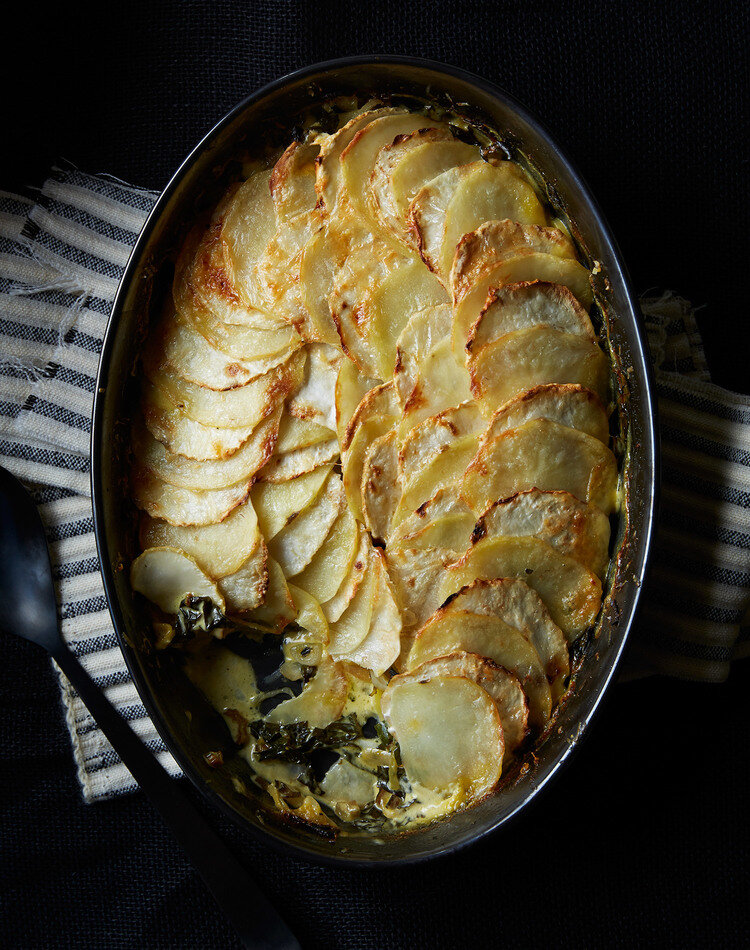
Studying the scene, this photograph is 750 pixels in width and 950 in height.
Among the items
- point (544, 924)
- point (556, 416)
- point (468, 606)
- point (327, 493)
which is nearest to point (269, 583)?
point (327, 493)

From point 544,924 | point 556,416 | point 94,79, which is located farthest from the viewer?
point 94,79

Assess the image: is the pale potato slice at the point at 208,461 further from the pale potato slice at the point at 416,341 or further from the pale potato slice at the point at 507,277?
the pale potato slice at the point at 507,277

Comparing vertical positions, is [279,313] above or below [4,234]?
below

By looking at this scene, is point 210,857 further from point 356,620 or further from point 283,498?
point 283,498

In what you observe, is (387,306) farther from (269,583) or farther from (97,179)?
(97,179)

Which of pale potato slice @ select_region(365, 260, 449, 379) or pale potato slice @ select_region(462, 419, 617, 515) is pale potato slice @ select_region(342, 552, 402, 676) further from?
pale potato slice @ select_region(365, 260, 449, 379)

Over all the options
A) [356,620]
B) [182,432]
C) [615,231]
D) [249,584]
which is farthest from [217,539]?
[615,231]
